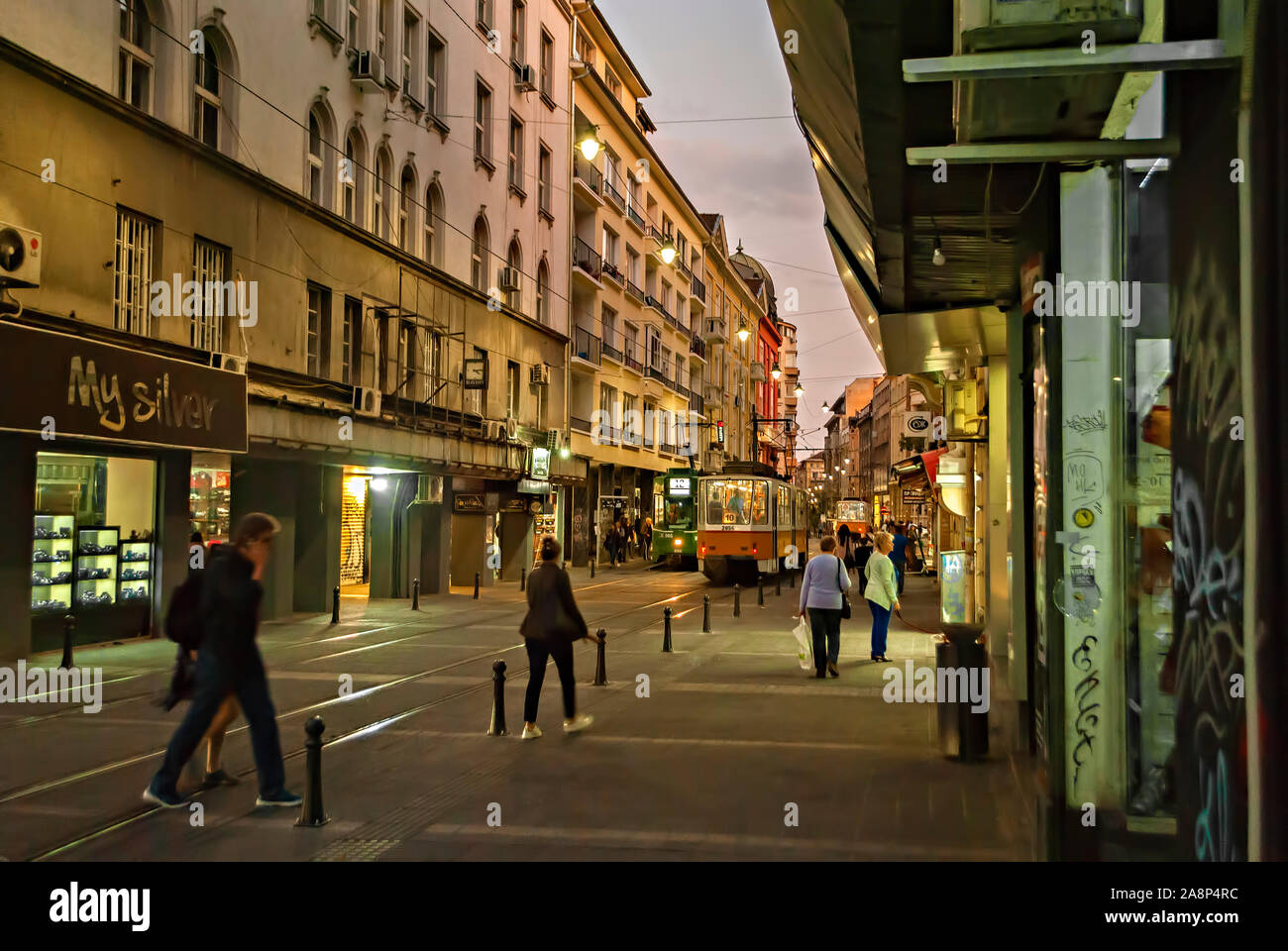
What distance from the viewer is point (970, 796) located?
834 cm

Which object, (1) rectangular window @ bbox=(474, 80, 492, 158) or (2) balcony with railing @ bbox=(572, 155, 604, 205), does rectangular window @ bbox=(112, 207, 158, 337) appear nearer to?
(1) rectangular window @ bbox=(474, 80, 492, 158)

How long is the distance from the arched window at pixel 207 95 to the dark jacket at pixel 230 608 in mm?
13453

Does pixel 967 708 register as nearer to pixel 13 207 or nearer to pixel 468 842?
pixel 468 842

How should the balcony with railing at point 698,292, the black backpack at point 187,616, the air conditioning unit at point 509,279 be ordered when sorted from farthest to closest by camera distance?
the balcony with railing at point 698,292 → the air conditioning unit at point 509,279 → the black backpack at point 187,616

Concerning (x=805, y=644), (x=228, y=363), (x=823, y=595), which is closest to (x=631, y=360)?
(x=228, y=363)

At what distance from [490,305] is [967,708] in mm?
24228

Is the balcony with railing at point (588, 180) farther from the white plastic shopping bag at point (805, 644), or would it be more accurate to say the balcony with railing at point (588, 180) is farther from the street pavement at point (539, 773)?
the white plastic shopping bag at point (805, 644)

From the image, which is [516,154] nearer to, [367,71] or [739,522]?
[367,71]

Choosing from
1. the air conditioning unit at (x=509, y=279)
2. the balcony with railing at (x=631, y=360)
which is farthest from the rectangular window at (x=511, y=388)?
the balcony with railing at (x=631, y=360)

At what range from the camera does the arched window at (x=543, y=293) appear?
36969 mm

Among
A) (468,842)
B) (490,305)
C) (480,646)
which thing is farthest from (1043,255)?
(490,305)

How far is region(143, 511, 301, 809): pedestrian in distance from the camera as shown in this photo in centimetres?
719

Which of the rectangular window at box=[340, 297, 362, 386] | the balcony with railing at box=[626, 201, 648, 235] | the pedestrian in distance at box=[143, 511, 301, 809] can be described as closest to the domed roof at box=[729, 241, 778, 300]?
the balcony with railing at box=[626, 201, 648, 235]

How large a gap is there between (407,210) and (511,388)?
8.49 m
